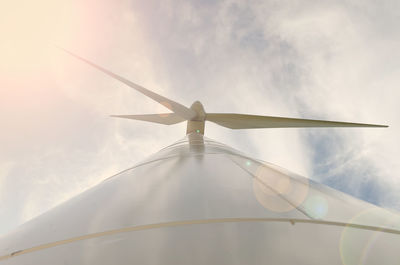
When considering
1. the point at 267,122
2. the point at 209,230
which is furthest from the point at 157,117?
→ the point at 209,230

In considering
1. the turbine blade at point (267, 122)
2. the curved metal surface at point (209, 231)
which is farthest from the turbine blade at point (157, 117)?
the curved metal surface at point (209, 231)

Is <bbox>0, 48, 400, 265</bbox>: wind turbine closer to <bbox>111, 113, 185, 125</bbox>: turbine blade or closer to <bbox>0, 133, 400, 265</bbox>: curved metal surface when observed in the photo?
<bbox>0, 133, 400, 265</bbox>: curved metal surface

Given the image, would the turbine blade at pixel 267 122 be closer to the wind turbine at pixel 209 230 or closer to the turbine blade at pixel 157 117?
the turbine blade at pixel 157 117

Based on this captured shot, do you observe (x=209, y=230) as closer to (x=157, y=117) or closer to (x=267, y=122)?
(x=267, y=122)

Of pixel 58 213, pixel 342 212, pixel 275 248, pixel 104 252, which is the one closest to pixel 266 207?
pixel 275 248

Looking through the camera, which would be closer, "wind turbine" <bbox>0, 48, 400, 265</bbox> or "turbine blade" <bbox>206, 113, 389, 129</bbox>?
"wind turbine" <bbox>0, 48, 400, 265</bbox>

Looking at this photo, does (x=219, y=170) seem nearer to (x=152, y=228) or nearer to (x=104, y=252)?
(x=152, y=228)

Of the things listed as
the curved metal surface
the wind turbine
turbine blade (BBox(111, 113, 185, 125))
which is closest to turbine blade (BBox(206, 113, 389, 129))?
turbine blade (BBox(111, 113, 185, 125))

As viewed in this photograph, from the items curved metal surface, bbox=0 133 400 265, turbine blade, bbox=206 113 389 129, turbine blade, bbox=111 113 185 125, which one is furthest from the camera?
turbine blade, bbox=111 113 185 125
